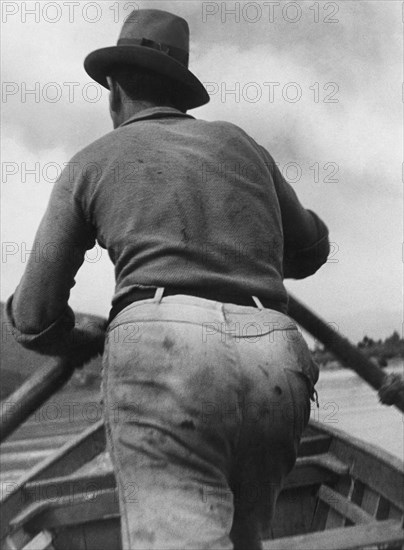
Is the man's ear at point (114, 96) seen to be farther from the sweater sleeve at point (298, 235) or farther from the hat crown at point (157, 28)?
the sweater sleeve at point (298, 235)

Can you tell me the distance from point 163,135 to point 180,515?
1.12 meters

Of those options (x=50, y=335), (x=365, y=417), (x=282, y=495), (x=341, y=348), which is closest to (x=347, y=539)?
(x=341, y=348)

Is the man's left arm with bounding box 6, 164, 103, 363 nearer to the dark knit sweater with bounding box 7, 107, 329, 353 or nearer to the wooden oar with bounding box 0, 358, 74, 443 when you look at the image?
the dark knit sweater with bounding box 7, 107, 329, 353

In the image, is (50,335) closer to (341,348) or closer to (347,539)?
(341,348)

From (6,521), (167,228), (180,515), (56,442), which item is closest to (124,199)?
(167,228)

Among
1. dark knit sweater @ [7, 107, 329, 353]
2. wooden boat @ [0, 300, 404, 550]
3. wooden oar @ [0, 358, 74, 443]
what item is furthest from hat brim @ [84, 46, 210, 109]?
wooden boat @ [0, 300, 404, 550]

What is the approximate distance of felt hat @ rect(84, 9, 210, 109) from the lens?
2.31 metres

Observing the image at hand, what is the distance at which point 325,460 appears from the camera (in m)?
4.71

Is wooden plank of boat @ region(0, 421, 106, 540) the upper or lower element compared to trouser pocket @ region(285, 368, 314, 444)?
lower

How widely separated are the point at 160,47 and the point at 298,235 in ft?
2.78

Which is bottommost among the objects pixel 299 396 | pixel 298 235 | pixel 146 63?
pixel 299 396

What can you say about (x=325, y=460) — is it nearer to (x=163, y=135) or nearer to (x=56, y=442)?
(x=163, y=135)

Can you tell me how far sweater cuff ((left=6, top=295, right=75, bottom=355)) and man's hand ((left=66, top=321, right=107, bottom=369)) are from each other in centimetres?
3

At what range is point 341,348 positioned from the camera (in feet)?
9.36
